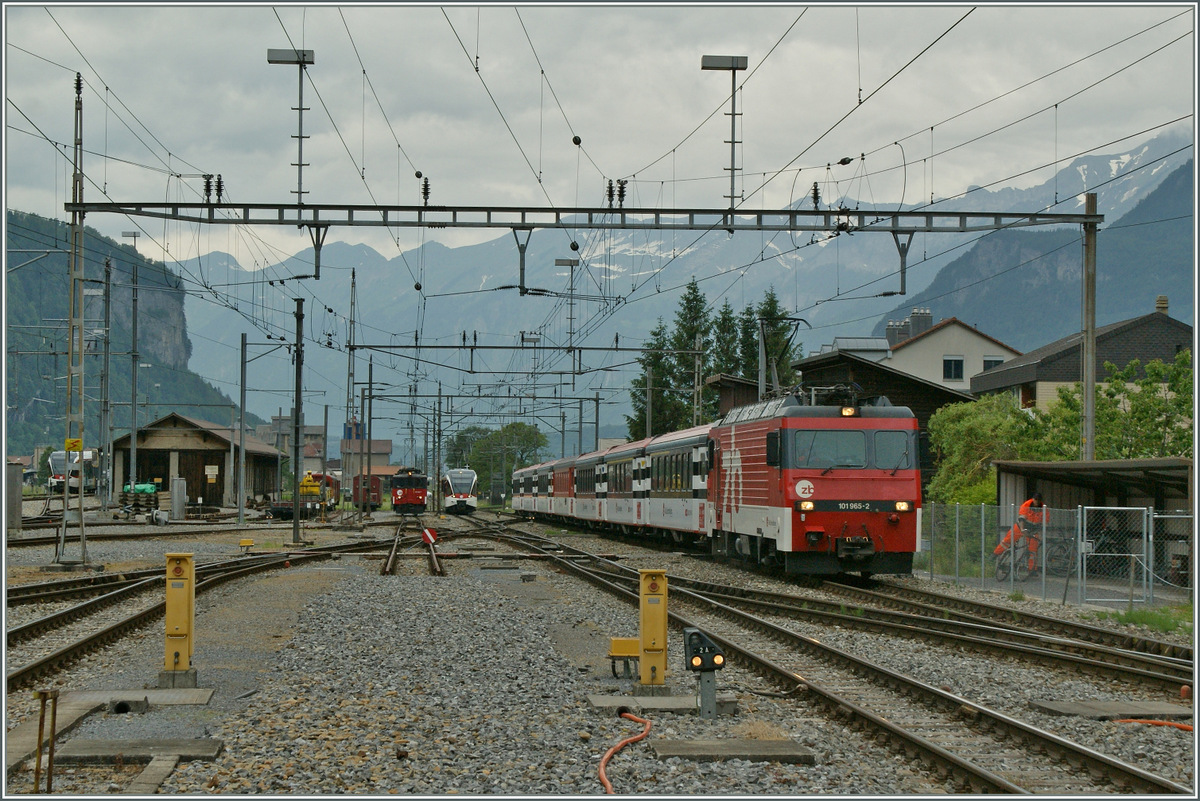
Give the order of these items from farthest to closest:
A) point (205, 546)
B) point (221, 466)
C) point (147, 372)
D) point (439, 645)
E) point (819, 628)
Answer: point (147, 372), point (221, 466), point (205, 546), point (819, 628), point (439, 645)

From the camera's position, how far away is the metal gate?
17.8 metres

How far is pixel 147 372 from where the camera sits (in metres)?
179

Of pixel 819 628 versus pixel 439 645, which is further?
pixel 819 628

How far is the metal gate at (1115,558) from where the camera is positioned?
17766 millimetres

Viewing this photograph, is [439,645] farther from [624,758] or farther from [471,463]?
[471,463]

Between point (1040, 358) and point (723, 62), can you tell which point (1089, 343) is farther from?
point (1040, 358)

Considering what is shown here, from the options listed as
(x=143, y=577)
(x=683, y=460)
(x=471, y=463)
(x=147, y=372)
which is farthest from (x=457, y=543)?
(x=147, y=372)

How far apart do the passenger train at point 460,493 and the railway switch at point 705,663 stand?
6491 cm

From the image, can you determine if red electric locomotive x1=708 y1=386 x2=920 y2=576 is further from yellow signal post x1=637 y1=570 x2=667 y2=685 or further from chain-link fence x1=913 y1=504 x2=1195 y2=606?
yellow signal post x1=637 y1=570 x2=667 y2=685

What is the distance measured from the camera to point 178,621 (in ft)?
34.6

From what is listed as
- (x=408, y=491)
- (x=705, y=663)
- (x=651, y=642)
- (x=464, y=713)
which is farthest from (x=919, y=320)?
(x=464, y=713)

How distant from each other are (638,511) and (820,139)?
18.3 m

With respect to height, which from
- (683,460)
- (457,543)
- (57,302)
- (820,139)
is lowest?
(457,543)

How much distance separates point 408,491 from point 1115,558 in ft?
168
